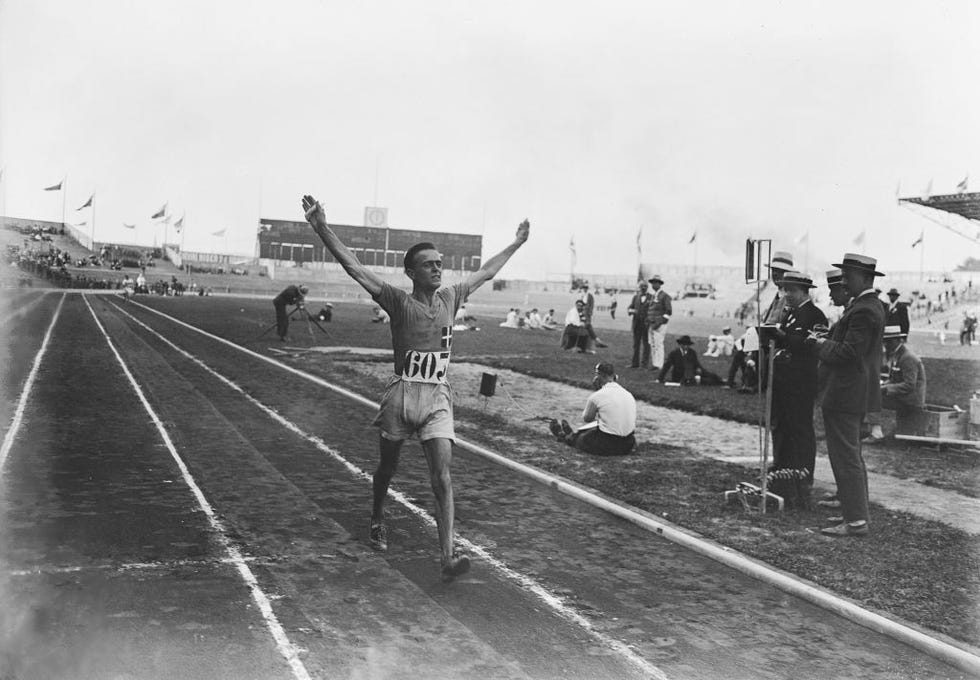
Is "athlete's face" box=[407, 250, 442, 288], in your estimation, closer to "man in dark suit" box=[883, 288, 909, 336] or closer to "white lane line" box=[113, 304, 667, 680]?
"white lane line" box=[113, 304, 667, 680]

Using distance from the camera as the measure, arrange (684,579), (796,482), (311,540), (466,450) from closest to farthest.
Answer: (684,579), (311,540), (796,482), (466,450)

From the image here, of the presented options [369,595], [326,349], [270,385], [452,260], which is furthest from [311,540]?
[452,260]

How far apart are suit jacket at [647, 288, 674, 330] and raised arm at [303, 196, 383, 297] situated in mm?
12428

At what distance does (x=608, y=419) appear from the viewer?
9.05 m

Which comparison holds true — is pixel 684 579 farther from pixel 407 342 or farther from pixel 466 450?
pixel 466 450

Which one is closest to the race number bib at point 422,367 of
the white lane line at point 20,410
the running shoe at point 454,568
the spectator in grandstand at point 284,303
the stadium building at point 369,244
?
the running shoe at point 454,568

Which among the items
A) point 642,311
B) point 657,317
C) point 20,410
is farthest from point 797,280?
point 642,311

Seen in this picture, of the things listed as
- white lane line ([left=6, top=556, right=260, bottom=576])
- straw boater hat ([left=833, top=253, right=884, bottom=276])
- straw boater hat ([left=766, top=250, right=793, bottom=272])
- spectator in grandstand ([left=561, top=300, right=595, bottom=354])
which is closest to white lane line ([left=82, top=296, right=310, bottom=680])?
white lane line ([left=6, top=556, right=260, bottom=576])

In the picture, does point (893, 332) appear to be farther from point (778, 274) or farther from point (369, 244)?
point (369, 244)

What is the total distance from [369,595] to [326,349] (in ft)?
55.9

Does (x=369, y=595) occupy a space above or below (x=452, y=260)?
below

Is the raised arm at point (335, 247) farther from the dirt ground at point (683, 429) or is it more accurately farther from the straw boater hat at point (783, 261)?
the dirt ground at point (683, 429)

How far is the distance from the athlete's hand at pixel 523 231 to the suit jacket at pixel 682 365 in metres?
10.2

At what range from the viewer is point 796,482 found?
7.09 meters
